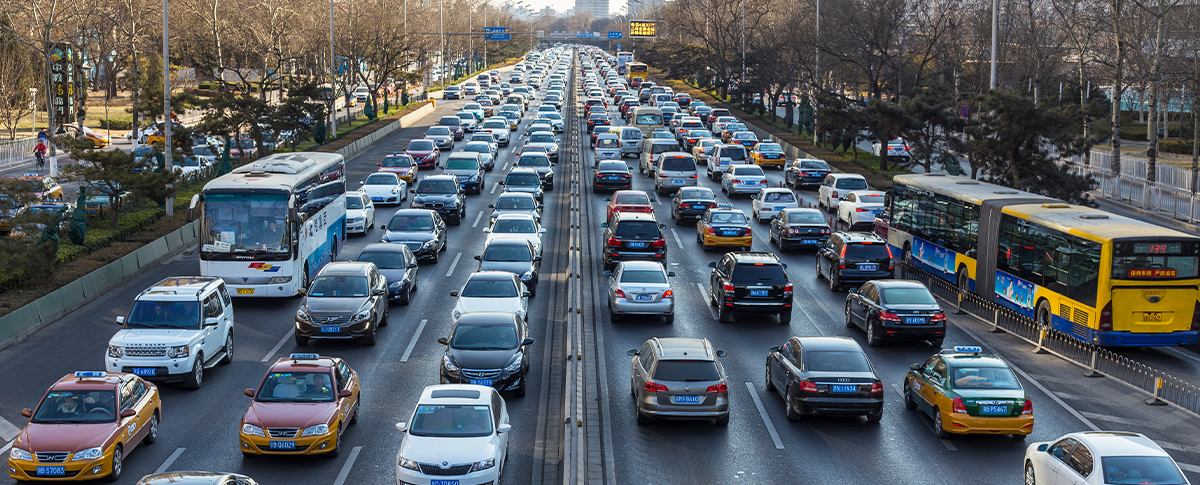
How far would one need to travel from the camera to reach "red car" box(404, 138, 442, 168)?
53.7 metres

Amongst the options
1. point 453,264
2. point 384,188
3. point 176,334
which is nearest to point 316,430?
point 176,334

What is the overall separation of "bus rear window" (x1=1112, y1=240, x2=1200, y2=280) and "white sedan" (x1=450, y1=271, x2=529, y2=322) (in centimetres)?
1246

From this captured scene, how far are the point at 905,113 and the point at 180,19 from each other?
239 feet

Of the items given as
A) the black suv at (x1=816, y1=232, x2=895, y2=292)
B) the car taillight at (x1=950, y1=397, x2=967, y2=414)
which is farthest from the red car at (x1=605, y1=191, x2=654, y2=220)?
the car taillight at (x1=950, y1=397, x2=967, y2=414)

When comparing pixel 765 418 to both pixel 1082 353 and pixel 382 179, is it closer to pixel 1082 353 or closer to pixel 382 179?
pixel 1082 353

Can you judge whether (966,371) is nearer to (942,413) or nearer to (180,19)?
(942,413)

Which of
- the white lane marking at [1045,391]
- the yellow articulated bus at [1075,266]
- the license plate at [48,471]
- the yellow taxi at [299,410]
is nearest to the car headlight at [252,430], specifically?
the yellow taxi at [299,410]

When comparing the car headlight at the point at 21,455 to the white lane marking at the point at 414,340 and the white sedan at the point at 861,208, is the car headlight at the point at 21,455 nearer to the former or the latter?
the white lane marking at the point at 414,340

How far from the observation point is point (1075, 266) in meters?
22.7

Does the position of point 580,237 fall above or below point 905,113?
below

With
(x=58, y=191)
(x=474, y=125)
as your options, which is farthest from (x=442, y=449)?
(x=474, y=125)

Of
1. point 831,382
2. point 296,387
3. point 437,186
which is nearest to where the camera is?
point 296,387

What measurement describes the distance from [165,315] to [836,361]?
1252cm

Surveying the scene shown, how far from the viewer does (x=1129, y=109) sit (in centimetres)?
8494
